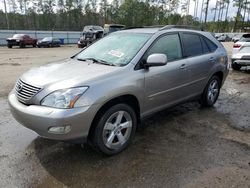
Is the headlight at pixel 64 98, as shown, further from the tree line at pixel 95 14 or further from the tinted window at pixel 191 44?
the tree line at pixel 95 14

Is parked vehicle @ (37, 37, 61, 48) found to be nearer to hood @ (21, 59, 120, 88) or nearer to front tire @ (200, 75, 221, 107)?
front tire @ (200, 75, 221, 107)

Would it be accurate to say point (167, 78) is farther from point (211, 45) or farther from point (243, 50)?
point (243, 50)

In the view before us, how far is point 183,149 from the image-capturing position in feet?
12.3

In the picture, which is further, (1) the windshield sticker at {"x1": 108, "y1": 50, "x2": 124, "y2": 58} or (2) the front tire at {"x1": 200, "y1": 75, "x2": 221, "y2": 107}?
(2) the front tire at {"x1": 200, "y1": 75, "x2": 221, "y2": 107}

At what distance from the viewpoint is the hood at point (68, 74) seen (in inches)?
126

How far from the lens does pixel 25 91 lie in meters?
3.34

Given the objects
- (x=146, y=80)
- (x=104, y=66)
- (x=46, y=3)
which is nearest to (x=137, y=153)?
(x=146, y=80)

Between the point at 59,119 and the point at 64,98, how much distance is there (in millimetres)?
260

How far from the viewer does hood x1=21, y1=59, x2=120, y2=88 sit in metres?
3.19

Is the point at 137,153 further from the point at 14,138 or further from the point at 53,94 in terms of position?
the point at 14,138

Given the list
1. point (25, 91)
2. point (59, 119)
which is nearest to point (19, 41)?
point (25, 91)

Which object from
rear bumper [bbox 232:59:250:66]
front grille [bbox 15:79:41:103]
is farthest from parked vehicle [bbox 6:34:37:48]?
front grille [bbox 15:79:41:103]

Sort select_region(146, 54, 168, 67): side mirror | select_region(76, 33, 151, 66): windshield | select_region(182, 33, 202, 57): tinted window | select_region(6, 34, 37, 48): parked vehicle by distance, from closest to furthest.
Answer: select_region(146, 54, 168, 67): side mirror, select_region(76, 33, 151, 66): windshield, select_region(182, 33, 202, 57): tinted window, select_region(6, 34, 37, 48): parked vehicle

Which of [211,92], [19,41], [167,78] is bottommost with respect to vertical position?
[19,41]
